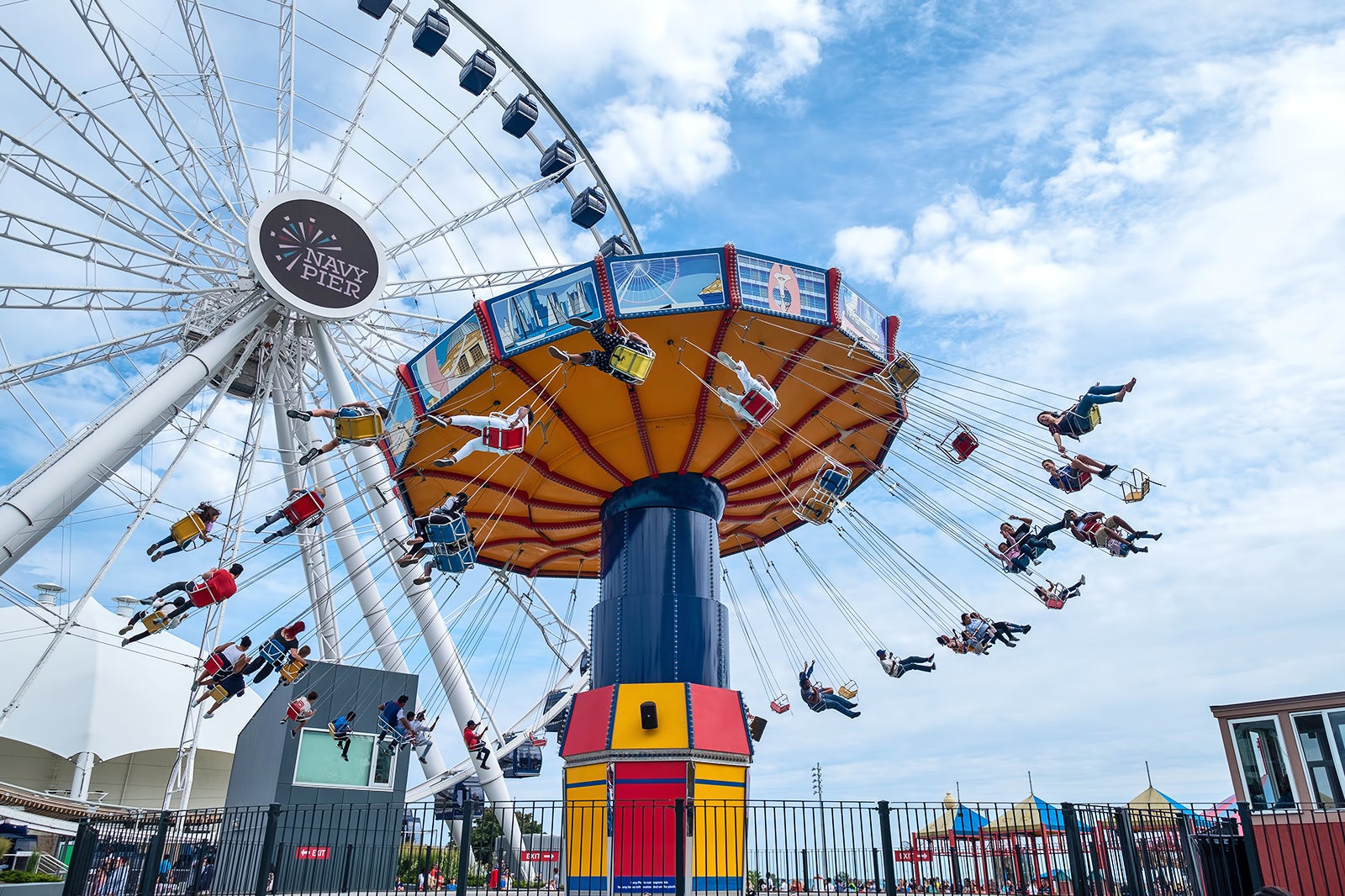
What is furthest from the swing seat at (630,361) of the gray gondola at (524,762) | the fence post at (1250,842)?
the gray gondola at (524,762)

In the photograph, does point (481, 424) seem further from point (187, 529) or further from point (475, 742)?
point (475, 742)

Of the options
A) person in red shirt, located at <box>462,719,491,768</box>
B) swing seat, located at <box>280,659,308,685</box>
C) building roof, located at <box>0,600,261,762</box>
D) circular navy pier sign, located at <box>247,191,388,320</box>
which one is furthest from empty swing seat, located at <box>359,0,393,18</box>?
building roof, located at <box>0,600,261,762</box>

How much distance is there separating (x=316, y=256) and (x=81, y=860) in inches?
523

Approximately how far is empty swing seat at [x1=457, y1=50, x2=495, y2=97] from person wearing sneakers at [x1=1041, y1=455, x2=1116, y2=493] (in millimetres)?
17849

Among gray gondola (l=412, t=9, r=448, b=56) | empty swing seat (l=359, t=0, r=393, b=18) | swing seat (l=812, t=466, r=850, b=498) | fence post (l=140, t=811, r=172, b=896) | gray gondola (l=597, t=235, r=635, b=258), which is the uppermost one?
empty swing seat (l=359, t=0, r=393, b=18)

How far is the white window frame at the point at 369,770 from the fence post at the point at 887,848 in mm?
13217

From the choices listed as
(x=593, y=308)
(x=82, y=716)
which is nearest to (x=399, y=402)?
(x=593, y=308)

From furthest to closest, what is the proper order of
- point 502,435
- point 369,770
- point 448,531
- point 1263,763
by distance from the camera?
point 369,770, point 448,531, point 502,435, point 1263,763

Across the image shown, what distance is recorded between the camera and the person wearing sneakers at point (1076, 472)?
1401cm

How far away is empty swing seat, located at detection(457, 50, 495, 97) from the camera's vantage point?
→ 78.9 ft

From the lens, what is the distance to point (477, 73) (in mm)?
24031

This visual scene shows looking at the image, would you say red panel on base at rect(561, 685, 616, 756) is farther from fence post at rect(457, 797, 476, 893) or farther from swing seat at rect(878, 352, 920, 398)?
swing seat at rect(878, 352, 920, 398)

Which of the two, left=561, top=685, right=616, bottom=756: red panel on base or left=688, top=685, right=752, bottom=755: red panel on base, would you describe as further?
left=561, top=685, right=616, bottom=756: red panel on base

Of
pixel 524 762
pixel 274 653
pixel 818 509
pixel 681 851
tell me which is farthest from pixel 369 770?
pixel 681 851
